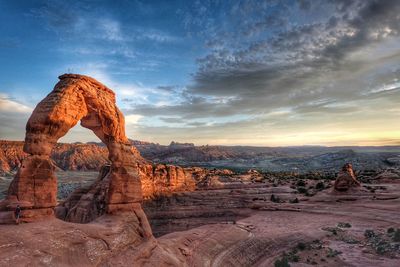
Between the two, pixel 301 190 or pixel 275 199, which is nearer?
pixel 275 199

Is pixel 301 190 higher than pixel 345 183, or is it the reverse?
pixel 345 183

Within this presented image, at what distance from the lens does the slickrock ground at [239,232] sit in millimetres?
11602

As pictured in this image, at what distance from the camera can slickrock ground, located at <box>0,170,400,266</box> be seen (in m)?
11.6

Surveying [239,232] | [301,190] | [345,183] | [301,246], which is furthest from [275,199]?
[301,246]

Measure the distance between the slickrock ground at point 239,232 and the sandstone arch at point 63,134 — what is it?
41.1 inches

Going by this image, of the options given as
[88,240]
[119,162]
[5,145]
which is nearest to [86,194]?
[119,162]

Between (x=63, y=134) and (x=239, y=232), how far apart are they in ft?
51.7

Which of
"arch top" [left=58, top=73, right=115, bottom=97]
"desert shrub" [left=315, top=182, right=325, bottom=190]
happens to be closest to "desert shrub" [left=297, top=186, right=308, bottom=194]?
"desert shrub" [left=315, top=182, right=325, bottom=190]

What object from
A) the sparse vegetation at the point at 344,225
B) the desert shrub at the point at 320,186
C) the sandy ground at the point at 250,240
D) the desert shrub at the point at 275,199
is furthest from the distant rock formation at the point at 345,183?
the sparse vegetation at the point at 344,225

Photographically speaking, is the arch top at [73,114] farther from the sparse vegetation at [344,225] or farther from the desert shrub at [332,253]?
the sparse vegetation at [344,225]

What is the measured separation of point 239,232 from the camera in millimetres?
24234

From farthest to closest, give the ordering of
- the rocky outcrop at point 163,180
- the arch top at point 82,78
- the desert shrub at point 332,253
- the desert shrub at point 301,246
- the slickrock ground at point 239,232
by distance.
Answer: the rocky outcrop at point 163,180 → the desert shrub at point 301,246 → the desert shrub at point 332,253 → the arch top at point 82,78 → the slickrock ground at point 239,232

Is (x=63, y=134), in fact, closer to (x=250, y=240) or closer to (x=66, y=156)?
(x=250, y=240)

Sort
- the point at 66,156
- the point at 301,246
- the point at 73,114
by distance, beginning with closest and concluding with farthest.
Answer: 1. the point at 73,114
2. the point at 301,246
3. the point at 66,156
